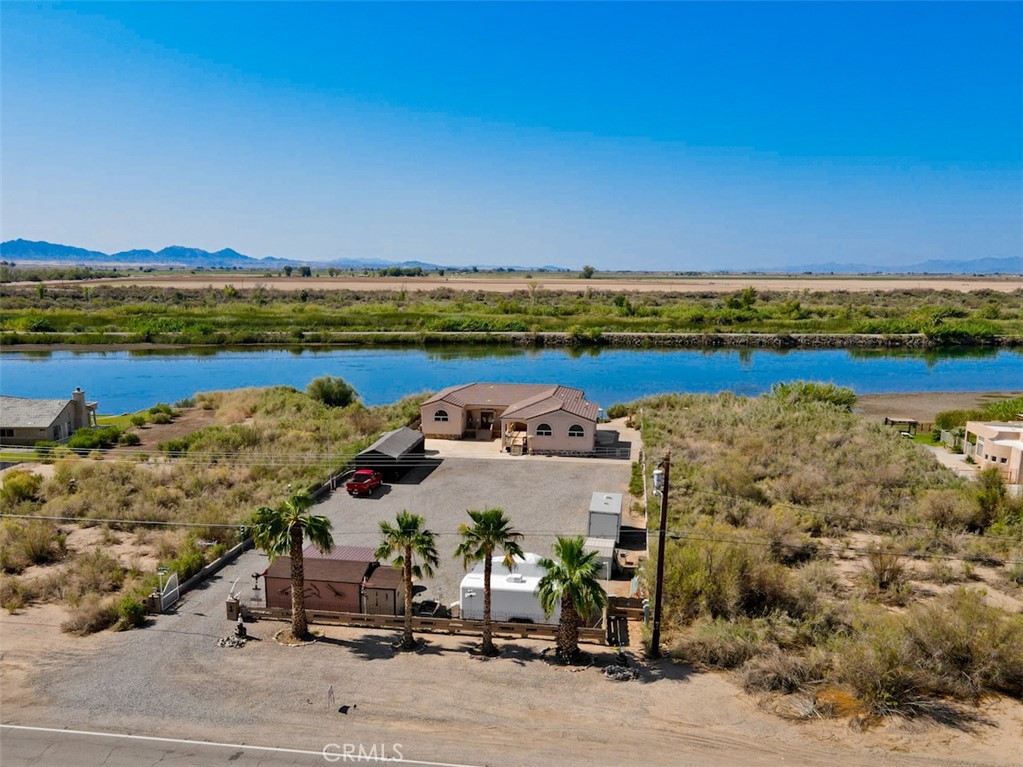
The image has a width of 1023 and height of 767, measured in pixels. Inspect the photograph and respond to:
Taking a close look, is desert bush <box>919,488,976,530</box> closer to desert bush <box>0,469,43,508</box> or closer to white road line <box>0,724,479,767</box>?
white road line <box>0,724,479,767</box>

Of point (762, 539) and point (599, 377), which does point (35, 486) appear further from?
point (599, 377)

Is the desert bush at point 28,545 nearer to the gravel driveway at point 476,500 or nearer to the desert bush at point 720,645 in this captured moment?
the gravel driveway at point 476,500

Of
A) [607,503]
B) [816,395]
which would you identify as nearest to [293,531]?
[607,503]

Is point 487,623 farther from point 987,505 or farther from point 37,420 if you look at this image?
point 37,420

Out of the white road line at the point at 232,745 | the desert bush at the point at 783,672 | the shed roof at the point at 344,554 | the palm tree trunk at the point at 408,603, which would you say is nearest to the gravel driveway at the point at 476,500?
the shed roof at the point at 344,554

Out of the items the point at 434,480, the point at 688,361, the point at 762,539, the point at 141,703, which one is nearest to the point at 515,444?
the point at 434,480

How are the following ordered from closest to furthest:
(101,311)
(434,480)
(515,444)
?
(434,480)
(515,444)
(101,311)

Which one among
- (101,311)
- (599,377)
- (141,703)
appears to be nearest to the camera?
(141,703)
